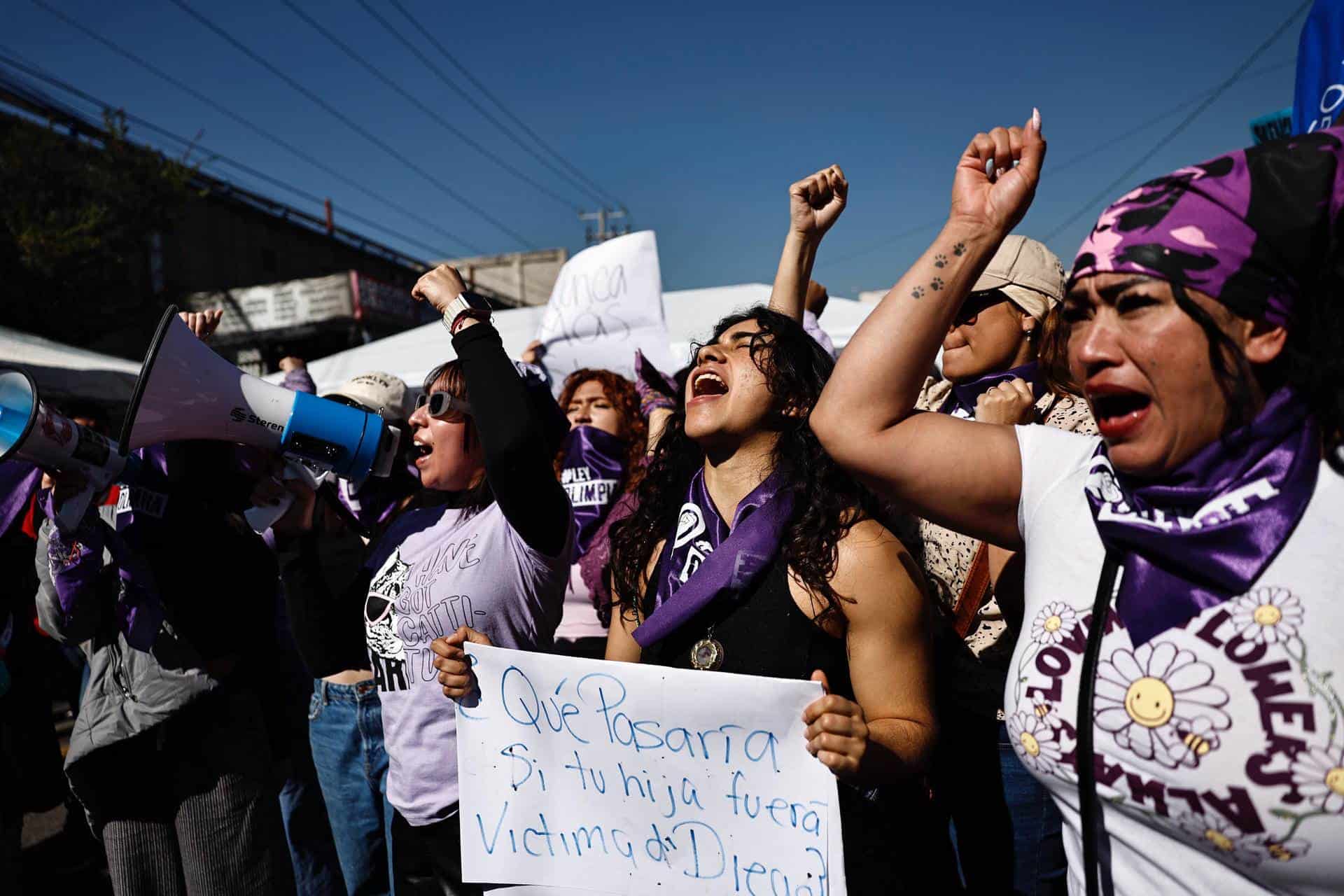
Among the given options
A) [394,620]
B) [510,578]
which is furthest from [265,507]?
[510,578]

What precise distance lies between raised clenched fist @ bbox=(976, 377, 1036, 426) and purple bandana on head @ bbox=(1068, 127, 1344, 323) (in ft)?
2.51

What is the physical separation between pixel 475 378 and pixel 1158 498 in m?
1.26

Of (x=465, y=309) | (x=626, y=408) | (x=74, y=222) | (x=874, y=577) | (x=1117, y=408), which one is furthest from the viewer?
(x=74, y=222)

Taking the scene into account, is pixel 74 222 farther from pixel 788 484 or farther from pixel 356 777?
pixel 788 484

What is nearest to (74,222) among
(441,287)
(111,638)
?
(111,638)

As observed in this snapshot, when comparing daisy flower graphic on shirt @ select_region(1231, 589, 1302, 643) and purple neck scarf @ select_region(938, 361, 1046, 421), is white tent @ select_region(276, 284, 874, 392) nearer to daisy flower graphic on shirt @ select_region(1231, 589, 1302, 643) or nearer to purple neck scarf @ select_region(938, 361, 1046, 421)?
purple neck scarf @ select_region(938, 361, 1046, 421)

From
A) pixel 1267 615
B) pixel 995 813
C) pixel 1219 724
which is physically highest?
pixel 1267 615

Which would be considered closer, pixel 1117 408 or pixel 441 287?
pixel 1117 408

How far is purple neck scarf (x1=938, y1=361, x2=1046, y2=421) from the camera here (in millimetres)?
2062

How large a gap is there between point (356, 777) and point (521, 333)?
484cm

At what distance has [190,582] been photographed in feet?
8.82

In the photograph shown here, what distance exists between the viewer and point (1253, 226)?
103 cm

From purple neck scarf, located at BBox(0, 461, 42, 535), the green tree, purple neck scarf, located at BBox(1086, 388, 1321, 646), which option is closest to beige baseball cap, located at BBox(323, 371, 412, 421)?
purple neck scarf, located at BBox(0, 461, 42, 535)

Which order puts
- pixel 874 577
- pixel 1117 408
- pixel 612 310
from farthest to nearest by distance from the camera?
pixel 612 310 → pixel 874 577 → pixel 1117 408
